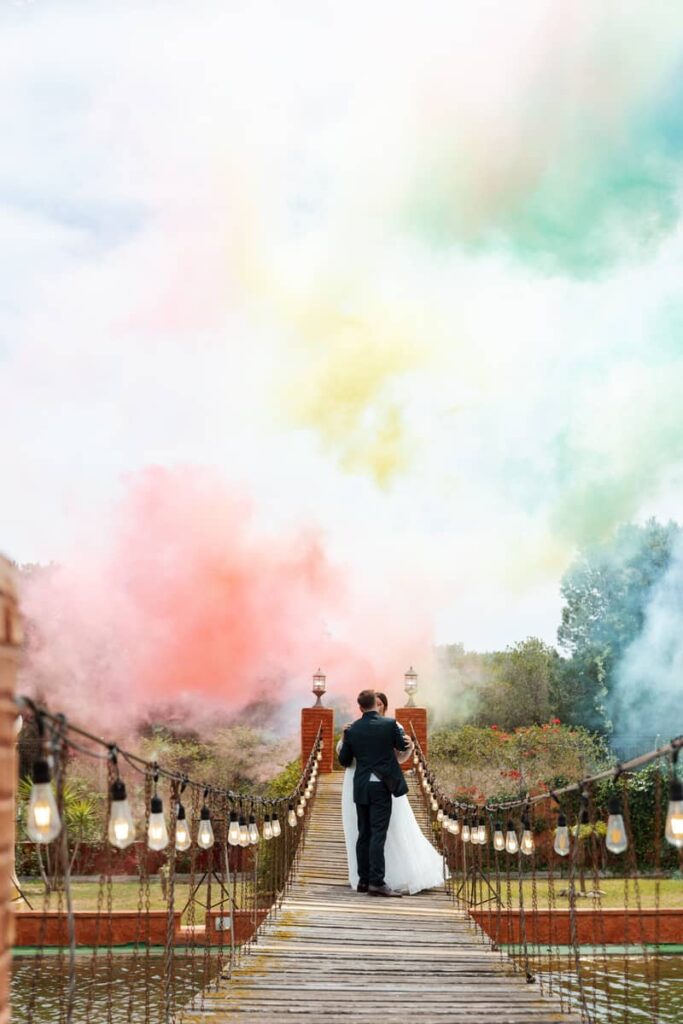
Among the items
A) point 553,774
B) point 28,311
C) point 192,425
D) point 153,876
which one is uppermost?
point 28,311

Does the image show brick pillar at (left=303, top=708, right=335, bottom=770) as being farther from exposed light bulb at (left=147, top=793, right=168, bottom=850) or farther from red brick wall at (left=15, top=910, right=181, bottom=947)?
exposed light bulb at (left=147, top=793, right=168, bottom=850)

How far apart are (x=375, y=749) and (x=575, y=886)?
23.7 ft

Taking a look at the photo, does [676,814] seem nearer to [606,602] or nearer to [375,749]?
[375,749]

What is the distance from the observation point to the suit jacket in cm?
870

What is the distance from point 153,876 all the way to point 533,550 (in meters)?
24.0

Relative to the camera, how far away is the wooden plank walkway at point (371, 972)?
17.3 feet

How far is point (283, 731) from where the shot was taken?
31.7 m

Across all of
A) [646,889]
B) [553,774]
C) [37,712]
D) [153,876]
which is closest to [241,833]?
[37,712]

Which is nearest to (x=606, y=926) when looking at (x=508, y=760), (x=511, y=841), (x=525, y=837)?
(x=511, y=841)

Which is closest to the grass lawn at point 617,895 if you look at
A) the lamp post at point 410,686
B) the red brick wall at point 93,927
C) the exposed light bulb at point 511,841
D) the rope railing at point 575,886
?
the rope railing at point 575,886

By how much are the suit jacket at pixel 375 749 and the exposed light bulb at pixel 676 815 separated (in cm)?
504

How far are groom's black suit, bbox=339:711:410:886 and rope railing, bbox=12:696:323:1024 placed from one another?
28.3 inches

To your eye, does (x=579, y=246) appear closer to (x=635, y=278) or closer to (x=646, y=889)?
(x=635, y=278)

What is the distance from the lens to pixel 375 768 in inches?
344
